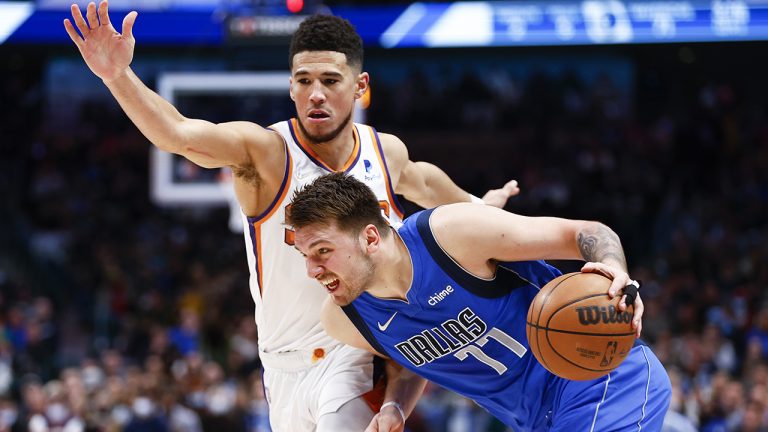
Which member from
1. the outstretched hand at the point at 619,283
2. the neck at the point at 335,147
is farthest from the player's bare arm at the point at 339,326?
the outstretched hand at the point at 619,283

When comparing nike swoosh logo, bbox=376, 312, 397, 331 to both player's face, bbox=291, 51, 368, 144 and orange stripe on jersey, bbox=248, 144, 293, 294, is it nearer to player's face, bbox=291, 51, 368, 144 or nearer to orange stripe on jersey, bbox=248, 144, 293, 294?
orange stripe on jersey, bbox=248, 144, 293, 294

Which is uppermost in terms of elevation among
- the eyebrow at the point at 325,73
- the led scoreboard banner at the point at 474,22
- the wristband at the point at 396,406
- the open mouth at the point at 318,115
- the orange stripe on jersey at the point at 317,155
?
the led scoreboard banner at the point at 474,22

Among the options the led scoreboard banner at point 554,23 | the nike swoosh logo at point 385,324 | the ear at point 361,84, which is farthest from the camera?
the led scoreboard banner at point 554,23

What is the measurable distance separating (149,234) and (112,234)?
0.52 metres

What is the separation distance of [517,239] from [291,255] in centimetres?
108

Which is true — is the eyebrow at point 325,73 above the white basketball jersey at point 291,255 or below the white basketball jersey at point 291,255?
above

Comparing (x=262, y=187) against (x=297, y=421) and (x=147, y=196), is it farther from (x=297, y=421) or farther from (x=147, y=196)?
(x=147, y=196)

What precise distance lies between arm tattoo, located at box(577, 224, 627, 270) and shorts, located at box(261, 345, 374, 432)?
1.13 meters

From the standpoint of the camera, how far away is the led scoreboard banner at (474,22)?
35.2ft

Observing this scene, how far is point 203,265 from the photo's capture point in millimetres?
13984

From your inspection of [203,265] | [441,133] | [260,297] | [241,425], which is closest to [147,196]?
[203,265]

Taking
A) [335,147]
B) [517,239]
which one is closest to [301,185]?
[335,147]

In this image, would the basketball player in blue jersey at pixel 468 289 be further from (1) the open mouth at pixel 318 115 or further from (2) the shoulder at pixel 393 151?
(2) the shoulder at pixel 393 151

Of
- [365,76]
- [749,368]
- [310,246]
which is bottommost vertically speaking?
[749,368]
